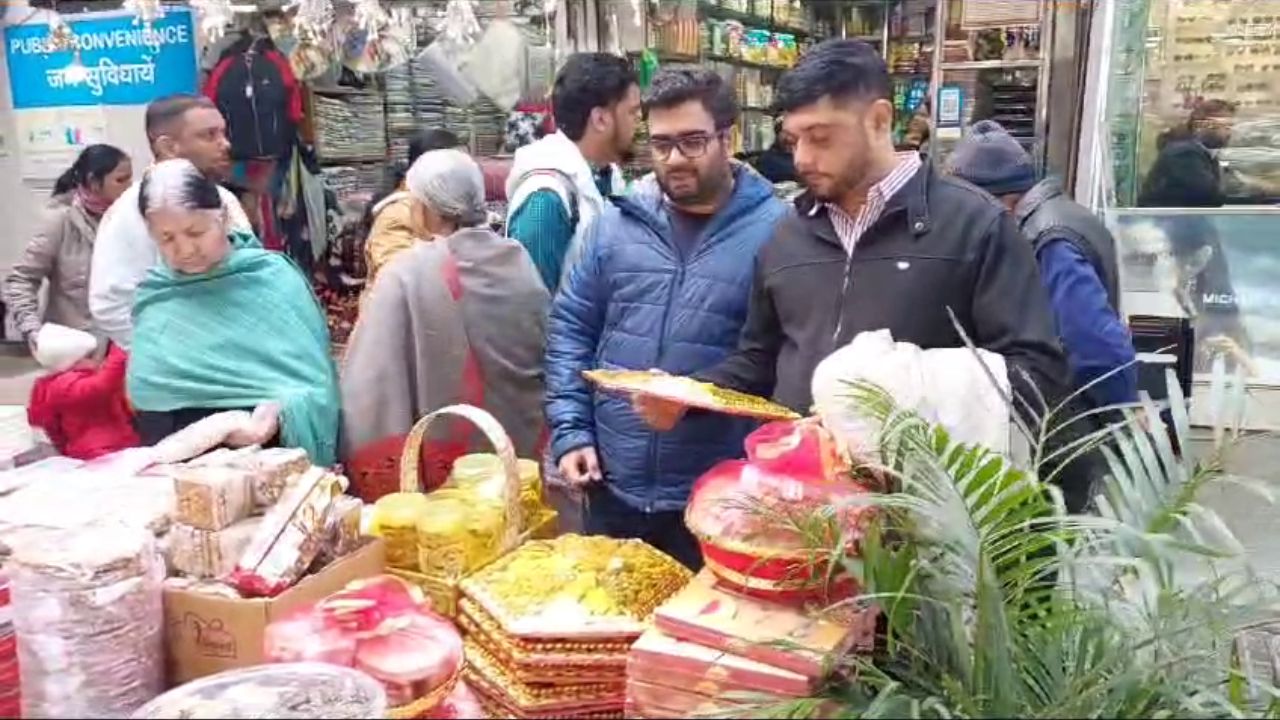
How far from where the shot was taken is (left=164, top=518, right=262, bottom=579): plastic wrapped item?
1.40 metres

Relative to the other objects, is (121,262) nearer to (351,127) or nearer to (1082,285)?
(1082,285)

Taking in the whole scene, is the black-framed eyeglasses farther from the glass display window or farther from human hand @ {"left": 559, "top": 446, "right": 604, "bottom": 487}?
the glass display window

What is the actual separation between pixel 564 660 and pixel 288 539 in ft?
1.22

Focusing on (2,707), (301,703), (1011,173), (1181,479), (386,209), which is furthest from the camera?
(386,209)

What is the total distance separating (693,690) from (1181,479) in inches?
27.0

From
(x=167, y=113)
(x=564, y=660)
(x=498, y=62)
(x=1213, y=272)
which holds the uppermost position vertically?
(x=498, y=62)

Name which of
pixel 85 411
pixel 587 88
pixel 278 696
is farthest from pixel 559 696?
pixel 587 88

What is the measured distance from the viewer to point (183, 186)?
90.5 inches

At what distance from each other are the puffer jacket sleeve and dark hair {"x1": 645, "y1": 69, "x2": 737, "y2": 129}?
1.09 feet

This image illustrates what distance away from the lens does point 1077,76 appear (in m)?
6.48

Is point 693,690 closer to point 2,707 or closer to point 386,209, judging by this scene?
point 2,707

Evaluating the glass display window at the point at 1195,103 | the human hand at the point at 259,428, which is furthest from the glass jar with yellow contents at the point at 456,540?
the glass display window at the point at 1195,103

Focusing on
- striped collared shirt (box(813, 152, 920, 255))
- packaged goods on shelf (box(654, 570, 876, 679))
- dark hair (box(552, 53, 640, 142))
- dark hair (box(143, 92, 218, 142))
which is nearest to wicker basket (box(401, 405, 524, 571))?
packaged goods on shelf (box(654, 570, 876, 679))

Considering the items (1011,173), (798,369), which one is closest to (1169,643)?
(798,369)
